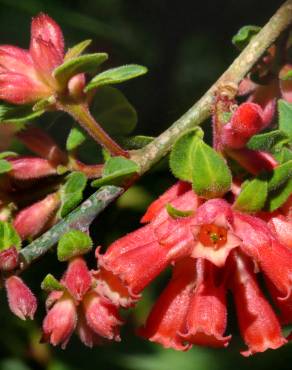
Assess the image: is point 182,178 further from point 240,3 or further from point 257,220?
point 240,3

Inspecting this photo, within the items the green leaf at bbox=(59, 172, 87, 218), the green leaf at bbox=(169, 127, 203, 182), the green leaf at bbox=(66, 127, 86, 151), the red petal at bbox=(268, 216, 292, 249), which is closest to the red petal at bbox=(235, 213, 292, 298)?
the red petal at bbox=(268, 216, 292, 249)

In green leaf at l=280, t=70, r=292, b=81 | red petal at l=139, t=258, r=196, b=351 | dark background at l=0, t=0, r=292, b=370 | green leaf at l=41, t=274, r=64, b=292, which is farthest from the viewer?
dark background at l=0, t=0, r=292, b=370

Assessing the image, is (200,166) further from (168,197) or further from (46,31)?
(46,31)

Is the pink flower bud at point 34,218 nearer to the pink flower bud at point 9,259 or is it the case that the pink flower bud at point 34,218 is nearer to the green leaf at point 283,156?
the pink flower bud at point 9,259

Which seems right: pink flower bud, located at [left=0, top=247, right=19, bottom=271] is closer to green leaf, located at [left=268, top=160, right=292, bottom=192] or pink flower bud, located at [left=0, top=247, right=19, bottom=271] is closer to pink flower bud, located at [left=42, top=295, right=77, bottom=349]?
pink flower bud, located at [left=42, top=295, right=77, bottom=349]

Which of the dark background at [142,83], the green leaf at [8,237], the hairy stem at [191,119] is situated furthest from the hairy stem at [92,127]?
the dark background at [142,83]
